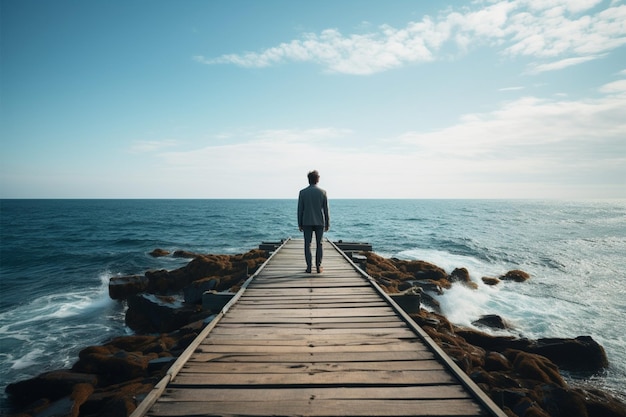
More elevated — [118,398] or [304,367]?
[304,367]

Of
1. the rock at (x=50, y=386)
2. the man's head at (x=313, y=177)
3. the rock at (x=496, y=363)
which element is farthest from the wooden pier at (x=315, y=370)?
the rock at (x=496, y=363)

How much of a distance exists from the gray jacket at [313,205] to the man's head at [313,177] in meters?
0.12

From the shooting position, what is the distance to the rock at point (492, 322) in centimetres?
1216

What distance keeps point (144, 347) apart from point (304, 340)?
6913 millimetres

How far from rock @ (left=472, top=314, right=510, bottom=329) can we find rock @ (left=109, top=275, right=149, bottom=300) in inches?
605

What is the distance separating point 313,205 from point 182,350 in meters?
4.91

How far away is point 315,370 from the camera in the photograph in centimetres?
336

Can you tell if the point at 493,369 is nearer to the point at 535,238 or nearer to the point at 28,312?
the point at 28,312

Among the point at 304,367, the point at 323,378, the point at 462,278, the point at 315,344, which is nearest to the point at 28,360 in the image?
the point at 315,344

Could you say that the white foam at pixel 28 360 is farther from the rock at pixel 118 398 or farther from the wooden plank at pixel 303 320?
the wooden plank at pixel 303 320

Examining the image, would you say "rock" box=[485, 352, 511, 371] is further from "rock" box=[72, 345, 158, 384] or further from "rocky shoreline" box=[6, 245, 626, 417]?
"rock" box=[72, 345, 158, 384]

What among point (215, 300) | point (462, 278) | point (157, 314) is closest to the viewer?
point (215, 300)

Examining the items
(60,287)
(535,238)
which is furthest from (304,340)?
(535,238)

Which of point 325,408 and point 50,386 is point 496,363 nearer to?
point 325,408
